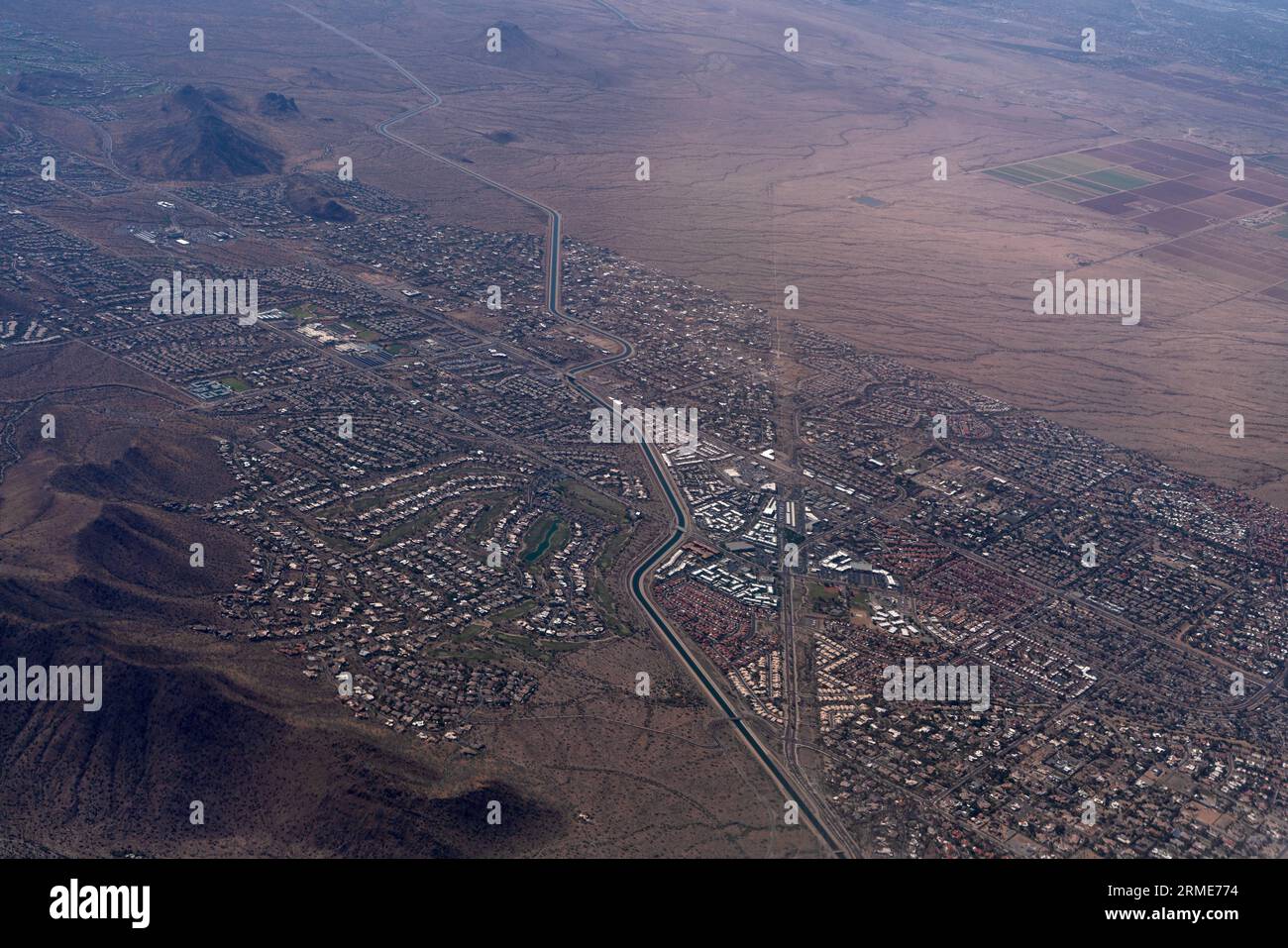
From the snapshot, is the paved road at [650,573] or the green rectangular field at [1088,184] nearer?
the paved road at [650,573]

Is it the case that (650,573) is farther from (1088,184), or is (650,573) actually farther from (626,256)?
(1088,184)

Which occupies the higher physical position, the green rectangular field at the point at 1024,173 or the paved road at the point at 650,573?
the green rectangular field at the point at 1024,173

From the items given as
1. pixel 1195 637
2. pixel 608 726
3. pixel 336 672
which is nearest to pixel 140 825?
pixel 336 672

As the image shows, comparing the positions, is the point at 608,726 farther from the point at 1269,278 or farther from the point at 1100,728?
the point at 1269,278

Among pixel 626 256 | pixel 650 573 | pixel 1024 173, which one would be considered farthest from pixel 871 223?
pixel 650 573

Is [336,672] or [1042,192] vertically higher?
[1042,192]

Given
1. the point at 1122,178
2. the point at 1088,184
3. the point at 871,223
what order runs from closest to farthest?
the point at 871,223 → the point at 1088,184 → the point at 1122,178

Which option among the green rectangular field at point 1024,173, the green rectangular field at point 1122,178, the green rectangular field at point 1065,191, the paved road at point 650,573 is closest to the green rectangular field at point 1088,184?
the green rectangular field at point 1122,178

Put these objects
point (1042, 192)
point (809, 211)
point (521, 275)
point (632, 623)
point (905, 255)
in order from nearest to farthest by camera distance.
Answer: point (632, 623) → point (521, 275) → point (905, 255) → point (809, 211) → point (1042, 192)

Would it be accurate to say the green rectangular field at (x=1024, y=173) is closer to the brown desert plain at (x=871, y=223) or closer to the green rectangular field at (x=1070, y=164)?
the green rectangular field at (x=1070, y=164)

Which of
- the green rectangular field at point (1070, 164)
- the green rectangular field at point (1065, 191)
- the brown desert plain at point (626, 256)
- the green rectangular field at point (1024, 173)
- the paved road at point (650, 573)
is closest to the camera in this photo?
the brown desert plain at point (626, 256)

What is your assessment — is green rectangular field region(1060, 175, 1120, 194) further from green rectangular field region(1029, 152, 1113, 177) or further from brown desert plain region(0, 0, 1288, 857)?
Result: brown desert plain region(0, 0, 1288, 857)
